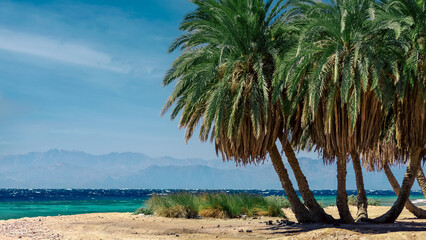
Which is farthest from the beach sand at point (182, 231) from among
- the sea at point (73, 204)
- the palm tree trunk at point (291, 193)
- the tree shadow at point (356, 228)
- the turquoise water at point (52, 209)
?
the turquoise water at point (52, 209)

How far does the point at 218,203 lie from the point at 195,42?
9336 millimetres

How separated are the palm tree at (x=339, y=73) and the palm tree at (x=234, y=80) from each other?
116 centimetres

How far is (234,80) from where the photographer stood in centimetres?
1733

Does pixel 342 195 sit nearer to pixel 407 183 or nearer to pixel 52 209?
pixel 407 183

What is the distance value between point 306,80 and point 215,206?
34.3ft

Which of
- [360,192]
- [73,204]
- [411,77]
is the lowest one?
[73,204]

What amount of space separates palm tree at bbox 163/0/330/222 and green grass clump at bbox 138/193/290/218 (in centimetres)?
643

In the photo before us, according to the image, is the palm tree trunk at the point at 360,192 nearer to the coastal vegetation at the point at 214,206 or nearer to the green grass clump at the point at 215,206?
the coastal vegetation at the point at 214,206

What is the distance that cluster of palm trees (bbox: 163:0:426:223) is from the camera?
1552 centimetres

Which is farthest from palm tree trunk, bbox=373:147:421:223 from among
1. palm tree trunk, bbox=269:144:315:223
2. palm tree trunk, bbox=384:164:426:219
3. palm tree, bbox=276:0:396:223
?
palm tree trunk, bbox=384:164:426:219

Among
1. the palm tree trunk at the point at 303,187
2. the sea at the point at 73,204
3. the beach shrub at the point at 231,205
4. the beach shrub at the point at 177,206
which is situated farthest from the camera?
the sea at the point at 73,204

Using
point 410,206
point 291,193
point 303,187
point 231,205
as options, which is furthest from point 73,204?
point 303,187

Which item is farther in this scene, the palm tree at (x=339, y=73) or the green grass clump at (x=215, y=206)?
the green grass clump at (x=215, y=206)

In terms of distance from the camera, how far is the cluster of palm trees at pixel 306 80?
15.5 metres
